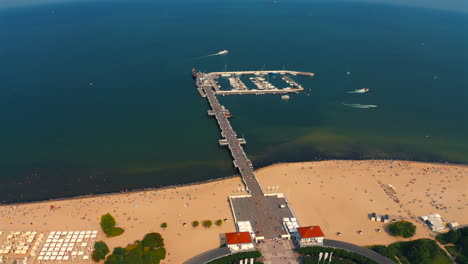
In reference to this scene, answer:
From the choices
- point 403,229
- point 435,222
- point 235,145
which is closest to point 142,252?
point 235,145

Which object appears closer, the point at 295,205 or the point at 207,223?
the point at 207,223

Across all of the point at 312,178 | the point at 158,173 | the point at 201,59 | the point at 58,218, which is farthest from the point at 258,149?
the point at 201,59

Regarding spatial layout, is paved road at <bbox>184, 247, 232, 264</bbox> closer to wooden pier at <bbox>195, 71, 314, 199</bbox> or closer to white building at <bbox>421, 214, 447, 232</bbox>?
wooden pier at <bbox>195, 71, 314, 199</bbox>

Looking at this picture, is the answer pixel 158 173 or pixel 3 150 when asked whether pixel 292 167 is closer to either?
pixel 158 173

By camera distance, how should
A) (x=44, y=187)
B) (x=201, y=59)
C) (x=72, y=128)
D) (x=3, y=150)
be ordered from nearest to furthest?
(x=44, y=187) < (x=3, y=150) < (x=72, y=128) < (x=201, y=59)

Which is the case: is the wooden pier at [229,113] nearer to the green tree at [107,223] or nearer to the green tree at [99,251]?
the green tree at [107,223]

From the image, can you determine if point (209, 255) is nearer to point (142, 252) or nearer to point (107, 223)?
point (142, 252)

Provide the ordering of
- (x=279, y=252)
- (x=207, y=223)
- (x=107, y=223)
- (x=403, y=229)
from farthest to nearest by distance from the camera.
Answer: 1. (x=207, y=223)
2. (x=403, y=229)
3. (x=107, y=223)
4. (x=279, y=252)
